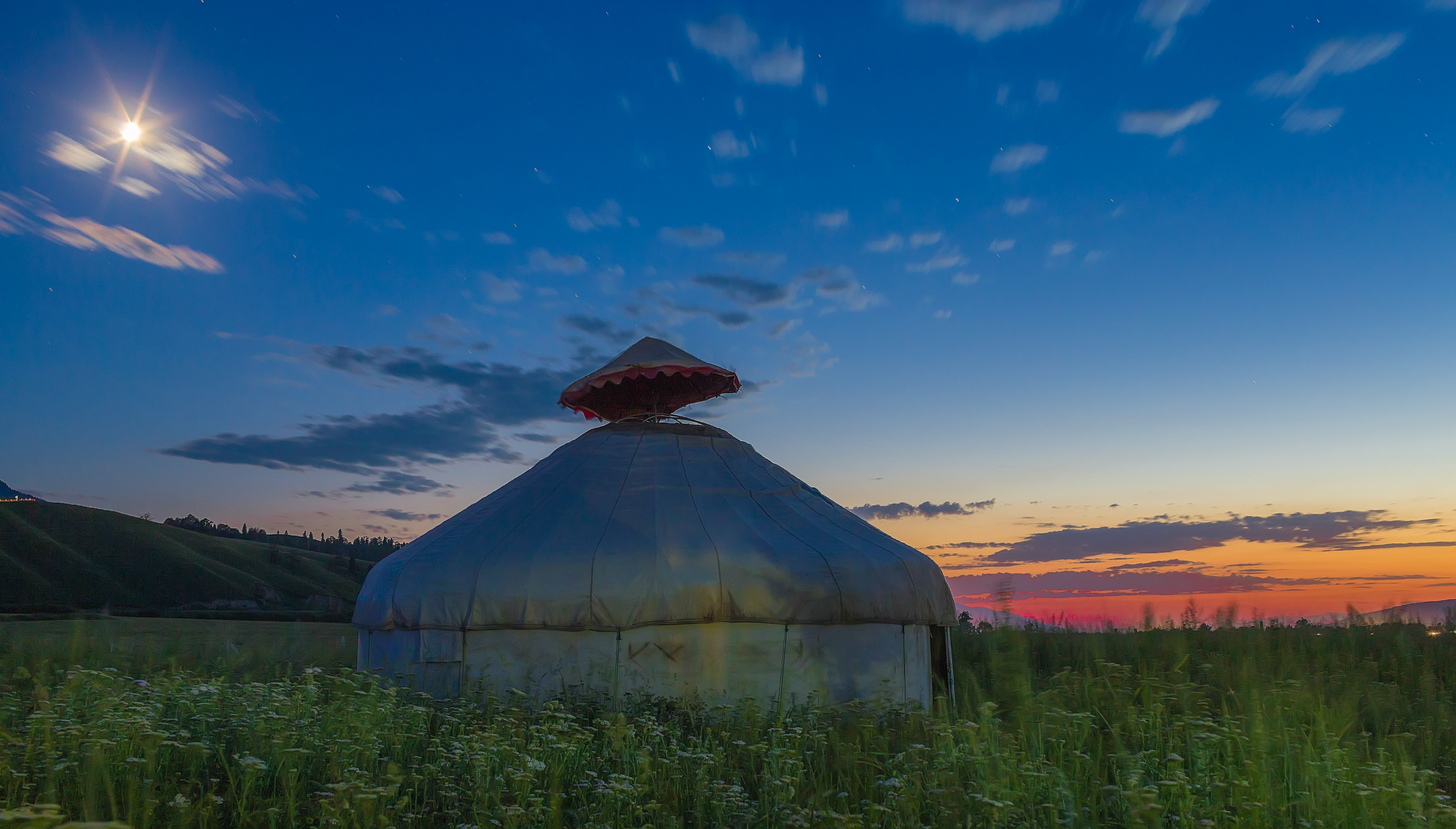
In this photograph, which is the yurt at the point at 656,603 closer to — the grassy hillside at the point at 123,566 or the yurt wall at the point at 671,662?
the yurt wall at the point at 671,662

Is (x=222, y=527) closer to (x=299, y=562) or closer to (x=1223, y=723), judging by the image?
(x=299, y=562)

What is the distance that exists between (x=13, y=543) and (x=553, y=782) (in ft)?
185

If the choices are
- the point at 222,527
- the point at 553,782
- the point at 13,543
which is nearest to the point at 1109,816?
the point at 553,782

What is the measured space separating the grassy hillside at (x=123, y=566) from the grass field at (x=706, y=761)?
41749 millimetres

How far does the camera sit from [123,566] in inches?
1848

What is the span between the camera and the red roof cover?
34.4ft

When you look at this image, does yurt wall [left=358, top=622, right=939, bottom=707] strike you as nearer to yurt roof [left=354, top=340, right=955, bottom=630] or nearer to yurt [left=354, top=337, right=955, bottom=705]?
yurt [left=354, top=337, right=955, bottom=705]

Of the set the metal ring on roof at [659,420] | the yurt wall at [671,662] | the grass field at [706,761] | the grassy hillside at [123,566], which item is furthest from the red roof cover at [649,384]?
the grassy hillside at [123,566]

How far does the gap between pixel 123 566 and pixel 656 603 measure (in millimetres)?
52762

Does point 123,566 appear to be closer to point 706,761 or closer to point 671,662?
point 671,662

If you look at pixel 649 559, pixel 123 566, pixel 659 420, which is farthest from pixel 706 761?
pixel 123 566

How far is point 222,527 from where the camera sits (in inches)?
2810

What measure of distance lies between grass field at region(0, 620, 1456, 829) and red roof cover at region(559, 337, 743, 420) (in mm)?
4697

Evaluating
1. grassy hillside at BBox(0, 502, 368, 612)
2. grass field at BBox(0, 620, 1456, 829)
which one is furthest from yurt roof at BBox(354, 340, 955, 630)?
grassy hillside at BBox(0, 502, 368, 612)
